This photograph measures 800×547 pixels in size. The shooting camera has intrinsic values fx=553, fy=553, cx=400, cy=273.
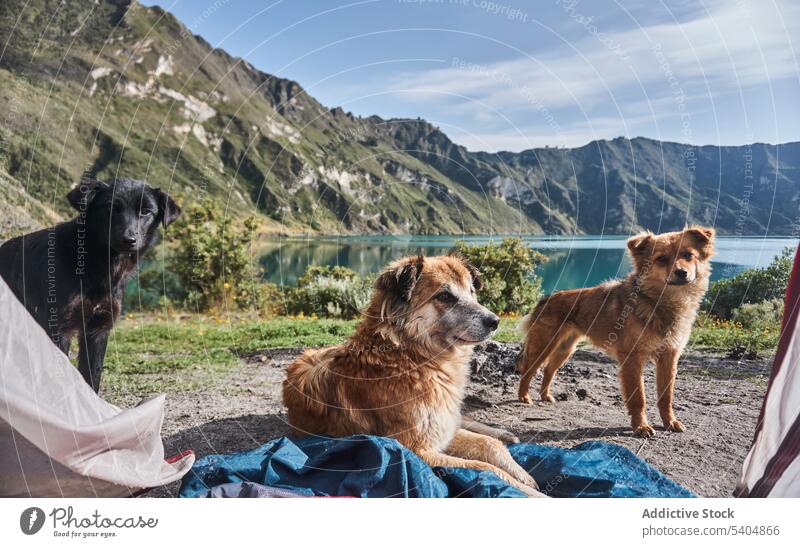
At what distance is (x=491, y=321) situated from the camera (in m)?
3.57

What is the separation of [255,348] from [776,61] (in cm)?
625

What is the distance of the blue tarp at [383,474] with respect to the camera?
3369 millimetres

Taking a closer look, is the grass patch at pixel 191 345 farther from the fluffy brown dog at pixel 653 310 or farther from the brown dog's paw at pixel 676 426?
the brown dog's paw at pixel 676 426

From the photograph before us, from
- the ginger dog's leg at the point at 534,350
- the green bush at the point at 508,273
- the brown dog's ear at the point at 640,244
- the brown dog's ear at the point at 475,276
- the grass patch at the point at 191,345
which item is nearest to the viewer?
the brown dog's ear at the point at 475,276

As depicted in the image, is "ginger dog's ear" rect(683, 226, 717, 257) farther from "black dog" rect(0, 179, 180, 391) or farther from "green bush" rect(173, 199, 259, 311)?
"green bush" rect(173, 199, 259, 311)

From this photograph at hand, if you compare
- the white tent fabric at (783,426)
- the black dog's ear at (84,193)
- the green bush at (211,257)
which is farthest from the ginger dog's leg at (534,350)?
the green bush at (211,257)

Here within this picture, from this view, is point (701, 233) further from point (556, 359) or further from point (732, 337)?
point (732, 337)

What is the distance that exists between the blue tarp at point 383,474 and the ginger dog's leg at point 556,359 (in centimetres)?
146

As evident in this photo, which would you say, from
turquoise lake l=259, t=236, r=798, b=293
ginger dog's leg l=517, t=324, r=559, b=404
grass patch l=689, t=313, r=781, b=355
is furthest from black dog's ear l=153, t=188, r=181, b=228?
grass patch l=689, t=313, r=781, b=355

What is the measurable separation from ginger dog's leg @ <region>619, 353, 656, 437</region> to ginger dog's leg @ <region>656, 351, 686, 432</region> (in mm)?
147

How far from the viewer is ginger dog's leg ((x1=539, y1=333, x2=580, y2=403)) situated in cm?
518

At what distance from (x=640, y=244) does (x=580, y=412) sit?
163 centimetres

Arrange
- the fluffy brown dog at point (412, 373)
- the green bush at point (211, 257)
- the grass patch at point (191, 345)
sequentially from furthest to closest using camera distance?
the green bush at point (211, 257), the grass patch at point (191, 345), the fluffy brown dog at point (412, 373)
